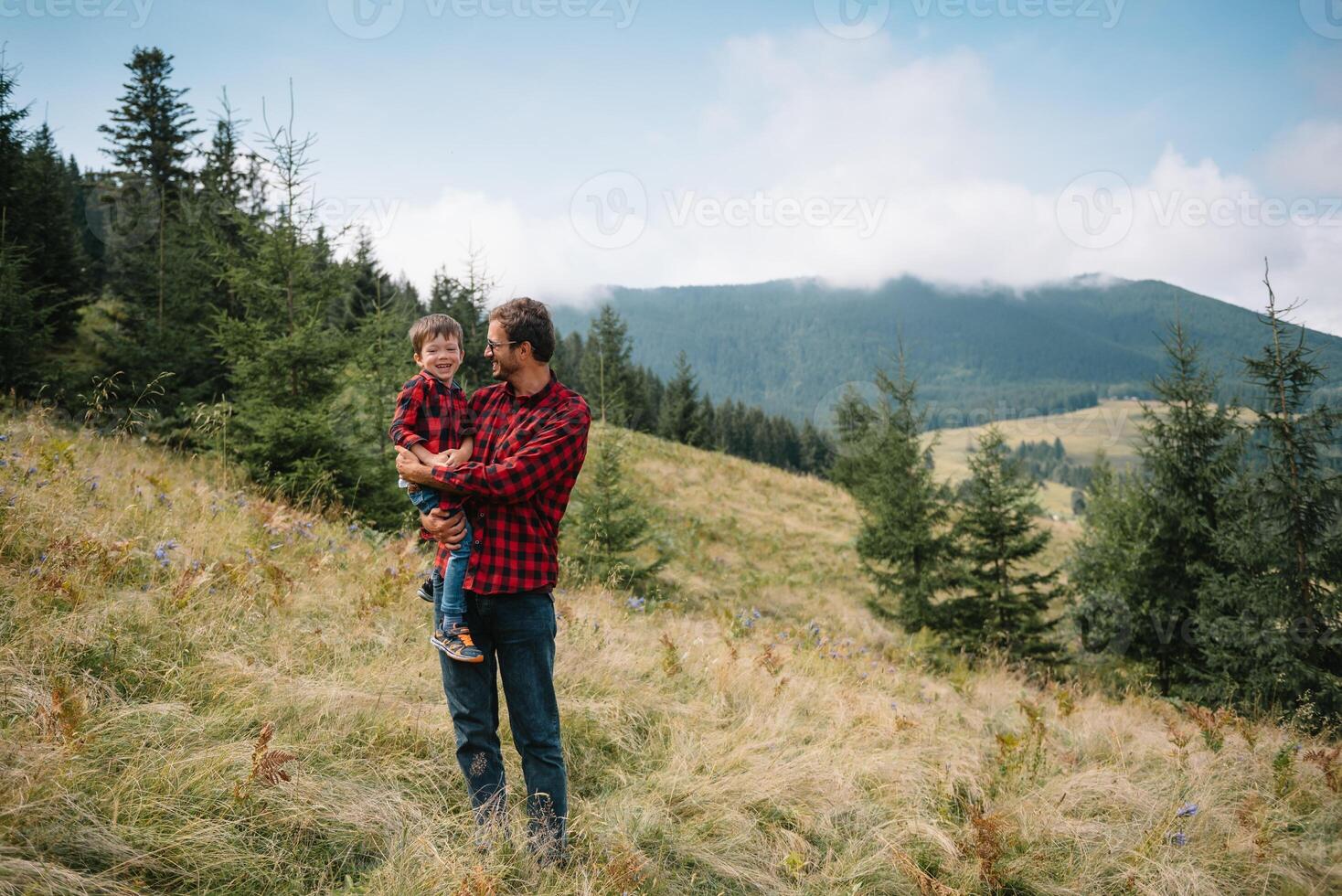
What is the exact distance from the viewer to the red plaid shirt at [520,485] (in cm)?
262

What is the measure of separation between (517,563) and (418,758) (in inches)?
64.0

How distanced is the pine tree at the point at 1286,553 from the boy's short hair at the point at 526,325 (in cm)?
1190

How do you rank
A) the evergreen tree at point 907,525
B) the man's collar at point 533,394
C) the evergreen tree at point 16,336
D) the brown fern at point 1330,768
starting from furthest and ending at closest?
the evergreen tree at point 907,525, the evergreen tree at point 16,336, the brown fern at point 1330,768, the man's collar at point 533,394

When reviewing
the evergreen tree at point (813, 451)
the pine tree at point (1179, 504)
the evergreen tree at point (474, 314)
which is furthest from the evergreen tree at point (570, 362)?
the pine tree at point (1179, 504)

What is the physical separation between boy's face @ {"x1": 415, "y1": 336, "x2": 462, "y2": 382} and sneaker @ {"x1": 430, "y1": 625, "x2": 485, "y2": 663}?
121 cm

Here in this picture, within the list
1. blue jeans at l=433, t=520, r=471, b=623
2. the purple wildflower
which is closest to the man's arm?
blue jeans at l=433, t=520, r=471, b=623

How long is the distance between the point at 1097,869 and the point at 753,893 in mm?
2079

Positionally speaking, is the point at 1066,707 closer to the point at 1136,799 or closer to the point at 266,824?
the point at 1136,799

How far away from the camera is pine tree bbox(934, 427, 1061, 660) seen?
12.3 meters

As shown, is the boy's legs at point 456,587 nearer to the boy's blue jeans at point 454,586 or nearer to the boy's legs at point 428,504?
the boy's blue jeans at point 454,586

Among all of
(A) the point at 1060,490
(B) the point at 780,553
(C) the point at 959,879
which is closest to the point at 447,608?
(C) the point at 959,879

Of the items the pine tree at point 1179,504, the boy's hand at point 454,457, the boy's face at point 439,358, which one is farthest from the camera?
the pine tree at point 1179,504

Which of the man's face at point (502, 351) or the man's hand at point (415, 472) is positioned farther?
the man's face at point (502, 351)

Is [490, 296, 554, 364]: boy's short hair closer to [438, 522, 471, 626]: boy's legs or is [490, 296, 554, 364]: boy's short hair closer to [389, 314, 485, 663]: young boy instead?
[389, 314, 485, 663]: young boy
